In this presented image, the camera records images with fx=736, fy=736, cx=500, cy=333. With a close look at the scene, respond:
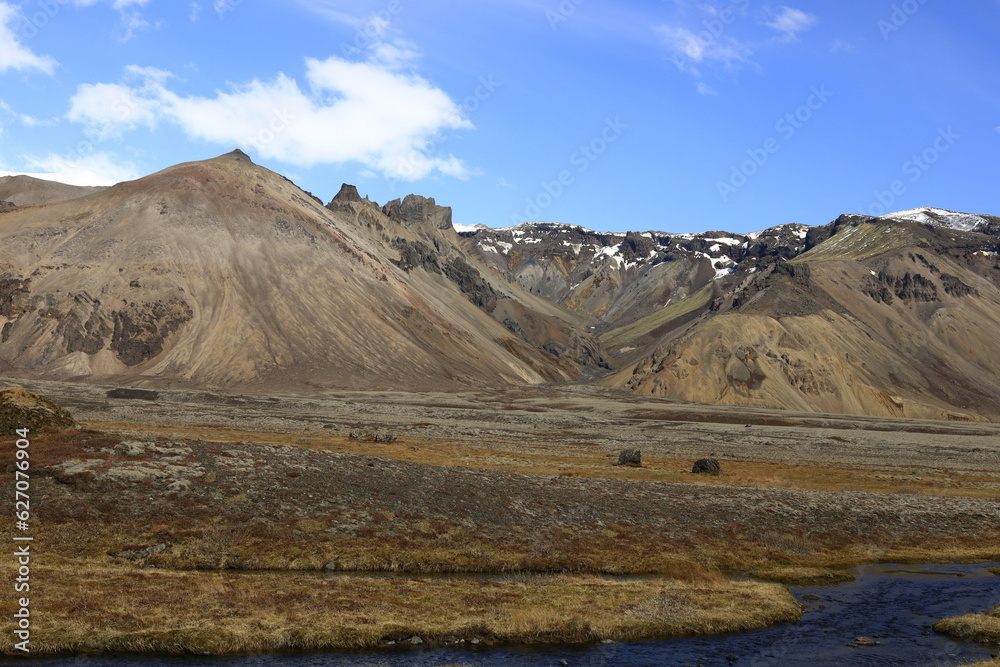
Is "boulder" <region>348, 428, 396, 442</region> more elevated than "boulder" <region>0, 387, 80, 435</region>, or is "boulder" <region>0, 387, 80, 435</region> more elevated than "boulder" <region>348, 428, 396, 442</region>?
"boulder" <region>0, 387, 80, 435</region>

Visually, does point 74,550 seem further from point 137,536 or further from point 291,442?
point 291,442

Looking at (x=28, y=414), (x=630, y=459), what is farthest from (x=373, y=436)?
(x=28, y=414)

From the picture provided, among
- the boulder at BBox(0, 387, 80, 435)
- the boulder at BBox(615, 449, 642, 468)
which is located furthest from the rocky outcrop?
the boulder at BBox(615, 449, 642, 468)

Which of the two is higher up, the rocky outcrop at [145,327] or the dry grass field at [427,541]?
the rocky outcrop at [145,327]

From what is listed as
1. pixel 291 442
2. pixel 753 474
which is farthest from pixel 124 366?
pixel 753 474

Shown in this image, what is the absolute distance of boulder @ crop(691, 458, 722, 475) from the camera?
209 ft

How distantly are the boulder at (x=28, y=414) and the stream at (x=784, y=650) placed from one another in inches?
1056

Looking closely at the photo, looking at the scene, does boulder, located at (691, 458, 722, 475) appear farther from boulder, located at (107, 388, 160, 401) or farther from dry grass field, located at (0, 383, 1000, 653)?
boulder, located at (107, 388, 160, 401)

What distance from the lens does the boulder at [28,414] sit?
42.6 metres

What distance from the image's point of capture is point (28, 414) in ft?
143

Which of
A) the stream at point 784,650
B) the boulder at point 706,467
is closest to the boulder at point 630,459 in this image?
the boulder at point 706,467

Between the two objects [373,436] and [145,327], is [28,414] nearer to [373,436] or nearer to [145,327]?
[373,436]

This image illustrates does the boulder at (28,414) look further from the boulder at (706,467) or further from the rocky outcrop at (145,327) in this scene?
the rocky outcrop at (145,327)

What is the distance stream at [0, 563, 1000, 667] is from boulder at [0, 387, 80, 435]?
2682 centimetres
